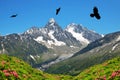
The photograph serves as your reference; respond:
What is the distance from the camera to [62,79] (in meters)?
44.3

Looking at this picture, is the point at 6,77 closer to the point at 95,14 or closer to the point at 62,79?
the point at 62,79

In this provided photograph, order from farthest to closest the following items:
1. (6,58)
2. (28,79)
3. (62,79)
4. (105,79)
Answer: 1. (62,79)
2. (6,58)
3. (28,79)
4. (105,79)

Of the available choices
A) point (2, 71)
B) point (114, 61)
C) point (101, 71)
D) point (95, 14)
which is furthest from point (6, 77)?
point (95, 14)

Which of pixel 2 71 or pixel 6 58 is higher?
pixel 6 58

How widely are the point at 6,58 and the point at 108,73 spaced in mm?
13594

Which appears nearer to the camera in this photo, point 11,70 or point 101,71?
point 11,70

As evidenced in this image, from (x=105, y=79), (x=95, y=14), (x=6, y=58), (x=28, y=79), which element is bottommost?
Result: (x=95, y=14)

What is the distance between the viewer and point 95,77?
113 ft

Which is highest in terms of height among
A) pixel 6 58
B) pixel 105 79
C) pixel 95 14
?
pixel 6 58

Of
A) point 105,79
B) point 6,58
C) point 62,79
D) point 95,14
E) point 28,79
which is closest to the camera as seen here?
point 95,14

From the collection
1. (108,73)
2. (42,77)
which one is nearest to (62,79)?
(42,77)

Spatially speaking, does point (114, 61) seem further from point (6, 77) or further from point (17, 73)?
point (6, 77)

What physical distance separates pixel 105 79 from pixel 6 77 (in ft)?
33.7

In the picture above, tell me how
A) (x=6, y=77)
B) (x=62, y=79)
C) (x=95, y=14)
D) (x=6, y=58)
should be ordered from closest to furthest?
(x=95, y=14) → (x=6, y=77) → (x=6, y=58) → (x=62, y=79)
